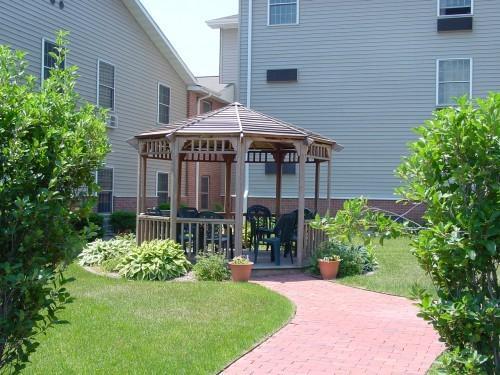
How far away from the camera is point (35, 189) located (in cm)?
337

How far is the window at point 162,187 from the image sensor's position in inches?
877

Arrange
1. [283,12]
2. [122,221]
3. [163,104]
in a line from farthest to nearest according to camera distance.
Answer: [163,104]
[283,12]
[122,221]

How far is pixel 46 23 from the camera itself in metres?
16.0

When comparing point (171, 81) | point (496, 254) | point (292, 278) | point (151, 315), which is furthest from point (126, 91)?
point (496, 254)

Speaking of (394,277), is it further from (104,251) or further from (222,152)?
(104,251)

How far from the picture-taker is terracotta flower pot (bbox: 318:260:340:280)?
11352mm

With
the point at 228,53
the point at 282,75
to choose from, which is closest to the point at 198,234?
the point at 282,75

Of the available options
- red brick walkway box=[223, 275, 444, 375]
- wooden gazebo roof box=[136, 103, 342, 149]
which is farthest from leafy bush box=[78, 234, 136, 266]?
red brick walkway box=[223, 275, 444, 375]

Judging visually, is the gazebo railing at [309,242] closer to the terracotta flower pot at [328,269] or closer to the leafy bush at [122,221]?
the terracotta flower pot at [328,269]

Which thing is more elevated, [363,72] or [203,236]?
[363,72]

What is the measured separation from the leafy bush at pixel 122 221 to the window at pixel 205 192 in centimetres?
757

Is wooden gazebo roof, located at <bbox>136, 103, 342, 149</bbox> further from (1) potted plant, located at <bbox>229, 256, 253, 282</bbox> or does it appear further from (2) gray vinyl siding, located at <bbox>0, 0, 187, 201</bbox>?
(2) gray vinyl siding, located at <bbox>0, 0, 187, 201</bbox>

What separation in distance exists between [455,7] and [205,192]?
495 inches

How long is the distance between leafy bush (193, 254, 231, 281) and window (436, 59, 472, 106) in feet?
40.4
